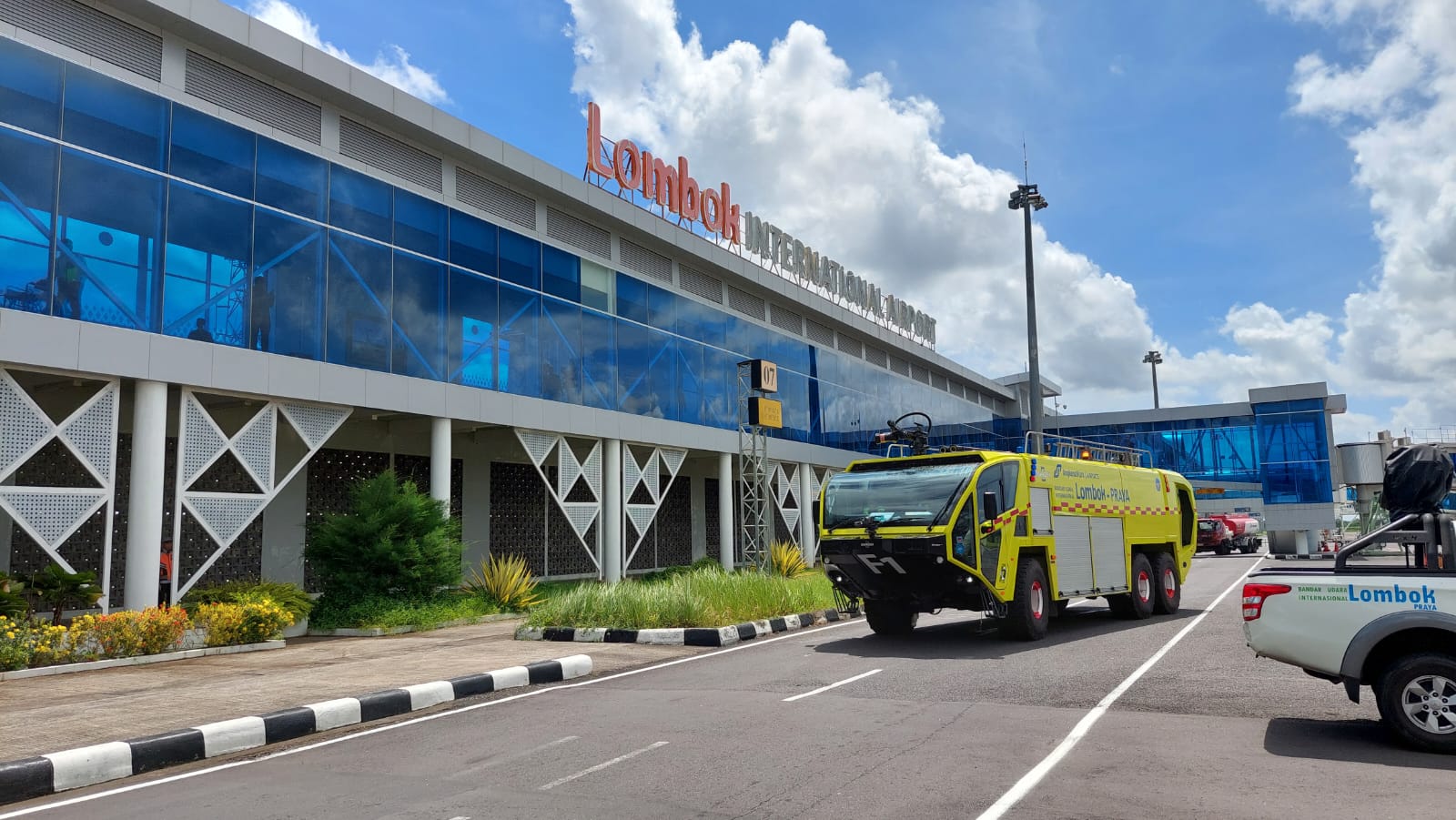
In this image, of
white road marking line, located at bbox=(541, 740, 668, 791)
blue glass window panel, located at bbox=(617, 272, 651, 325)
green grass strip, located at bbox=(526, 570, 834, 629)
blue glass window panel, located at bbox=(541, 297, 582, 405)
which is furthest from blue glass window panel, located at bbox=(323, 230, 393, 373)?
white road marking line, located at bbox=(541, 740, 668, 791)

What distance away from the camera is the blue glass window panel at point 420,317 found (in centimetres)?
1903

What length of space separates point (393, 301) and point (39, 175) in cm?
624

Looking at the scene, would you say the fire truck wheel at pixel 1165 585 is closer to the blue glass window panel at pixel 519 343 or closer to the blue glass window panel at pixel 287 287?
the blue glass window panel at pixel 519 343

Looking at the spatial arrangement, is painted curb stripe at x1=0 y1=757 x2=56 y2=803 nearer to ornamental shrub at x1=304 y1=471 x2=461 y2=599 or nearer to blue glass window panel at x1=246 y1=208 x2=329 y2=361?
blue glass window panel at x1=246 y1=208 x2=329 y2=361

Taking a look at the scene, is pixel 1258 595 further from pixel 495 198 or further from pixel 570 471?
pixel 495 198

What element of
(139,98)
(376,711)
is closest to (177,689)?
(376,711)

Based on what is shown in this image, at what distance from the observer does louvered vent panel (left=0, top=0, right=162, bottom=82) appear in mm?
13914

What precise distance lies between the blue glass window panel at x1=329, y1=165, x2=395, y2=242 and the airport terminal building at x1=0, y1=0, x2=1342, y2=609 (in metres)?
0.05

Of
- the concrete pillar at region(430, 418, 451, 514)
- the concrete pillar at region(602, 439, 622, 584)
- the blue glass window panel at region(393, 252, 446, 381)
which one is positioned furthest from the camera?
the concrete pillar at region(602, 439, 622, 584)

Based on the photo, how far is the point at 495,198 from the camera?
22203 millimetres

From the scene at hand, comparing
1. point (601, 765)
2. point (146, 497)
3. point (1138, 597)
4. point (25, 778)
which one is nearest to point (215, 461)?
point (146, 497)

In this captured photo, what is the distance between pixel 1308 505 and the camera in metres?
41.8

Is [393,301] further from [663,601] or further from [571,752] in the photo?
[571,752]

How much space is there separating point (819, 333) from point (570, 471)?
52.5 ft
